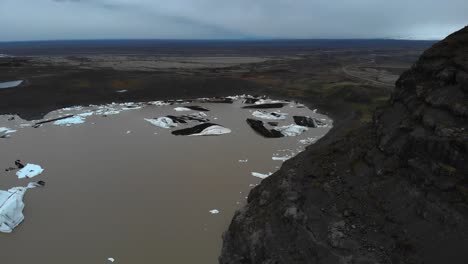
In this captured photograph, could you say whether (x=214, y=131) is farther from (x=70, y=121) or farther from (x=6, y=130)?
(x=6, y=130)

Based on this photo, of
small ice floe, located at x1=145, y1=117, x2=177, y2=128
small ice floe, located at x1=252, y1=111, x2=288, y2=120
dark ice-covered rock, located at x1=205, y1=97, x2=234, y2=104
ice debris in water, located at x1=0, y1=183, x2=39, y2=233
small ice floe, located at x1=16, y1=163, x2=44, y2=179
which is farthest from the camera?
dark ice-covered rock, located at x1=205, y1=97, x2=234, y2=104

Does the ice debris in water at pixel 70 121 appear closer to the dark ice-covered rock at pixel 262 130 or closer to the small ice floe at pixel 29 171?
the small ice floe at pixel 29 171

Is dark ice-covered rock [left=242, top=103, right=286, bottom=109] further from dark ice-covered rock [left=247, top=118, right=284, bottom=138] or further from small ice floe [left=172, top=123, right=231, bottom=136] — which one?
small ice floe [left=172, top=123, right=231, bottom=136]

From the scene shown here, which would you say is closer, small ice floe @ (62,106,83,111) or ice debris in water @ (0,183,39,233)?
ice debris in water @ (0,183,39,233)

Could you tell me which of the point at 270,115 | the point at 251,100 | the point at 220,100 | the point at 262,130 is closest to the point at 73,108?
the point at 220,100

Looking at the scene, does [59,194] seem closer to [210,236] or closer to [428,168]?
[210,236]

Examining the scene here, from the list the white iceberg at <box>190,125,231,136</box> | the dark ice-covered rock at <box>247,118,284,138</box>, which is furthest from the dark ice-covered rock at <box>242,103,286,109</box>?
the white iceberg at <box>190,125,231,136</box>

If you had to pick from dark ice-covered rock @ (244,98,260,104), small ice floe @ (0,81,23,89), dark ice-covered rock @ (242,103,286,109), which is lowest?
dark ice-covered rock @ (242,103,286,109)
